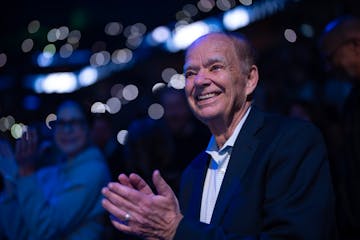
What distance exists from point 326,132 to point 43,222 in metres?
2.33

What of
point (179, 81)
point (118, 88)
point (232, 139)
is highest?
point (118, 88)

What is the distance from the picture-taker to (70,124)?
3084mm

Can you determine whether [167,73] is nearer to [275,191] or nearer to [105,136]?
[105,136]

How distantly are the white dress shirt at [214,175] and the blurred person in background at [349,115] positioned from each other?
0.96 metres

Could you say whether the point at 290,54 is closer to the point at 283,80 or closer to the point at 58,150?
the point at 283,80

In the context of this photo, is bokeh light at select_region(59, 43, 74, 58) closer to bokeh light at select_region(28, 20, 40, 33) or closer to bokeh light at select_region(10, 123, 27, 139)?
bokeh light at select_region(28, 20, 40, 33)

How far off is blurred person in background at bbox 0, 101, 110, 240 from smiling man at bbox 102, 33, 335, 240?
100 cm

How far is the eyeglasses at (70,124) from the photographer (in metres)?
3.03

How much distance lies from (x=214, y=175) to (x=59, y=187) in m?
1.37

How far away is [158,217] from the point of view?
5.36 ft

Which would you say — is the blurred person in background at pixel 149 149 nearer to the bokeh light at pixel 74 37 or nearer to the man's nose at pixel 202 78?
the man's nose at pixel 202 78

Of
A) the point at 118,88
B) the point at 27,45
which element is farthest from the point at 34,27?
the point at 118,88

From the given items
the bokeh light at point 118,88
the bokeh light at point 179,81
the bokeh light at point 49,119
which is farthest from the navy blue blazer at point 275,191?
the bokeh light at point 118,88

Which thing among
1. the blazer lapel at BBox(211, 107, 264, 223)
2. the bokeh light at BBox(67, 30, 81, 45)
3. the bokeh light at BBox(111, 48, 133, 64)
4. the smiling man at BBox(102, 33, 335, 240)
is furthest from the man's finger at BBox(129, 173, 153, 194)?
the bokeh light at BBox(111, 48, 133, 64)
